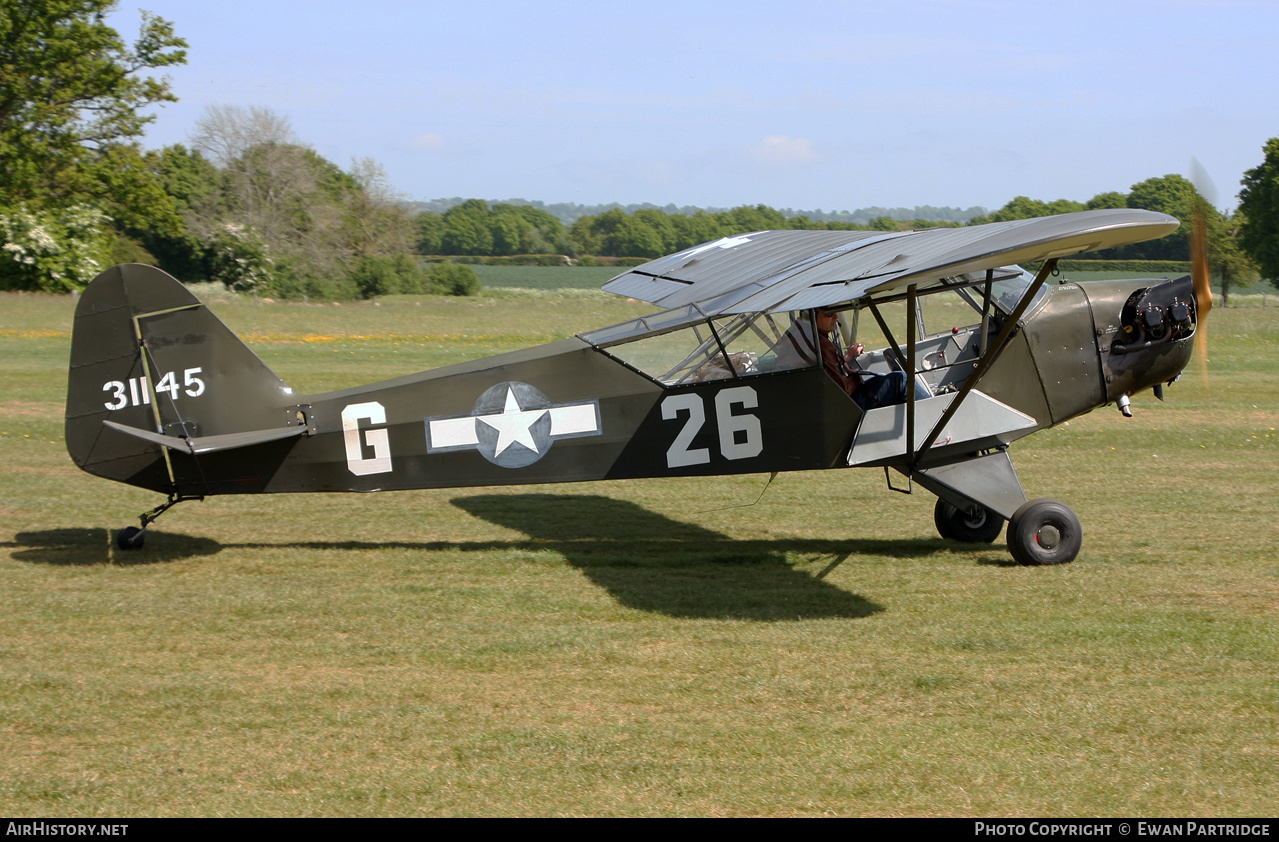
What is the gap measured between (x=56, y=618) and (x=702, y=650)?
4.00 meters

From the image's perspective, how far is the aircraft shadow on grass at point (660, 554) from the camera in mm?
6730

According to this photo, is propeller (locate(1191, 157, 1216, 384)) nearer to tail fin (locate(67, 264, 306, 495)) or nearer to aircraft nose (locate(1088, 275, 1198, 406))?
aircraft nose (locate(1088, 275, 1198, 406))

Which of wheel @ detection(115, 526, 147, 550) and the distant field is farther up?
the distant field

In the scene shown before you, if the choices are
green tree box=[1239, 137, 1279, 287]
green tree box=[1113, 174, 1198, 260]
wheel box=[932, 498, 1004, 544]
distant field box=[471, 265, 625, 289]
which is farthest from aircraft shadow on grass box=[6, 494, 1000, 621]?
distant field box=[471, 265, 625, 289]

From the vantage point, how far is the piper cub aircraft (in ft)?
23.9

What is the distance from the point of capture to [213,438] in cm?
730

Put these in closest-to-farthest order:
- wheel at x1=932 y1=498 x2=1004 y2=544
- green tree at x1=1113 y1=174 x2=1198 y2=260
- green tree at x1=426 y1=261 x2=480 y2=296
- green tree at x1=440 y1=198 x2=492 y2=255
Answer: wheel at x1=932 y1=498 x2=1004 y2=544
green tree at x1=1113 y1=174 x2=1198 y2=260
green tree at x1=426 y1=261 x2=480 y2=296
green tree at x1=440 y1=198 x2=492 y2=255

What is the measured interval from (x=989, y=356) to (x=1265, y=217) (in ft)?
161

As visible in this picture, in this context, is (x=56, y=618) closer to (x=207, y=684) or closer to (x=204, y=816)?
(x=207, y=684)

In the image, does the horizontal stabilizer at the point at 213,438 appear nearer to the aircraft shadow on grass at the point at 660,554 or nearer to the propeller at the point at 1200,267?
the aircraft shadow on grass at the point at 660,554

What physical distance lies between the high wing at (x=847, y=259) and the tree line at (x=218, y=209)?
5.23 feet

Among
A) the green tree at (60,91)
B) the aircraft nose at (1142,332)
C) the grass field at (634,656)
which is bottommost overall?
the grass field at (634,656)

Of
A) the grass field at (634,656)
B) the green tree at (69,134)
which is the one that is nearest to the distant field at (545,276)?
the green tree at (69,134)

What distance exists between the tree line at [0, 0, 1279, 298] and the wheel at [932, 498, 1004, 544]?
8.96 feet
